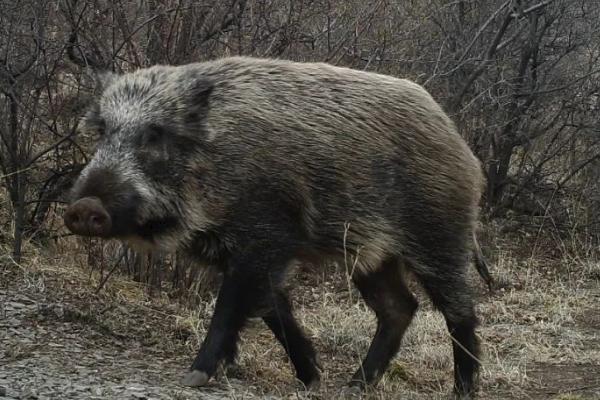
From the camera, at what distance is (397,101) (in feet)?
19.7

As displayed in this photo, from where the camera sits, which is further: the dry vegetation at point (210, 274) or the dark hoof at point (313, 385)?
the dry vegetation at point (210, 274)

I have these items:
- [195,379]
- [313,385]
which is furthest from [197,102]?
[313,385]

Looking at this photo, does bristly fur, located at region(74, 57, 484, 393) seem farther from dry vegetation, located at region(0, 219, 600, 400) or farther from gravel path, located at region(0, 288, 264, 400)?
dry vegetation, located at region(0, 219, 600, 400)

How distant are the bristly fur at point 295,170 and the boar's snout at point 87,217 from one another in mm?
126

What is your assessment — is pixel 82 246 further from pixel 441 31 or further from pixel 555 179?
pixel 555 179

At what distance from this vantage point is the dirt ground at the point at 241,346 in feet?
17.1

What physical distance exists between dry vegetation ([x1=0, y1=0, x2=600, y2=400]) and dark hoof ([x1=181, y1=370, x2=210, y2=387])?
75 millimetres

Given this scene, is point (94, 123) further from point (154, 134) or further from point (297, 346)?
point (297, 346)

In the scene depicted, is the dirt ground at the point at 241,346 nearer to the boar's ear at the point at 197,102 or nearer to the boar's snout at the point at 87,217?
the boar's snout at the point at 87,217

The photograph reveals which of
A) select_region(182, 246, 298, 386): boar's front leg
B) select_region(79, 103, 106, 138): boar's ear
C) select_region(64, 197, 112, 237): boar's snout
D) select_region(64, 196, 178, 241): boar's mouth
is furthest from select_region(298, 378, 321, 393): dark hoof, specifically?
select_region(79, 103, 106, 138): boar's ear

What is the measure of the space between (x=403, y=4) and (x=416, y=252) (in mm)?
4634

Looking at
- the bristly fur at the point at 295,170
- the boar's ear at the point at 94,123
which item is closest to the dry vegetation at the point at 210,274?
the bristly fur at the point at 295,170

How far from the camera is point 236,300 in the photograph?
527 cm

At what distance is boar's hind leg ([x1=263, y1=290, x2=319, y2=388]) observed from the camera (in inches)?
226
